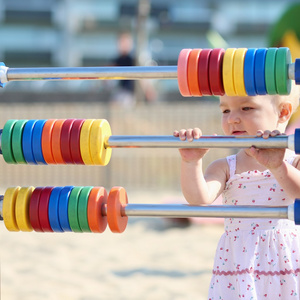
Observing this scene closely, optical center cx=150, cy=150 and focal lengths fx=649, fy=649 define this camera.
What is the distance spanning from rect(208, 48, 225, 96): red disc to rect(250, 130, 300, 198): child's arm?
21cm

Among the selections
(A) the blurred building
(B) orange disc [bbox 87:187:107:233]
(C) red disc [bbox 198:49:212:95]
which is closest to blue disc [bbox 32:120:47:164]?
(B) orange disc [bbox 87:187:107:233]

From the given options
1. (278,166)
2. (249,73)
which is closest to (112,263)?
(278,166)

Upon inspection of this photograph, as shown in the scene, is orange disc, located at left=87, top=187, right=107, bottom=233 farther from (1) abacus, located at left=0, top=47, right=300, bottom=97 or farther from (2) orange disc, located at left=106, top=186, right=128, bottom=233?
(1) abacus, located at left=0, top=47, right=300, bottom=97

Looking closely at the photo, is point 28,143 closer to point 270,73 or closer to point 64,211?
point 64,211

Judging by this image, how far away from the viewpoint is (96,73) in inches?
94.6

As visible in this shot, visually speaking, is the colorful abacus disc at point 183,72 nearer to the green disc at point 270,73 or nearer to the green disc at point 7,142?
the green disc at point 270,73

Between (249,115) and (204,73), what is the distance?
28cm

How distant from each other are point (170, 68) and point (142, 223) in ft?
14.5

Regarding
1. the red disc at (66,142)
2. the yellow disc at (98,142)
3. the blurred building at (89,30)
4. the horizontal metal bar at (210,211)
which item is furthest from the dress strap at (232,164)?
the blurred building at (89,30)

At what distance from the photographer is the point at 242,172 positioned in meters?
2.53

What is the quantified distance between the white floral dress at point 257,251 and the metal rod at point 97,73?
48 centimetres

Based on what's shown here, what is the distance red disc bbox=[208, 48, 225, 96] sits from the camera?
2229 mm

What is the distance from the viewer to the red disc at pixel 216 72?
2229 millimetres

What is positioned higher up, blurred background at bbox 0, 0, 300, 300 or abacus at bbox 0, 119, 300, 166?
blurred background at bbox 0, 0, 300, 300
